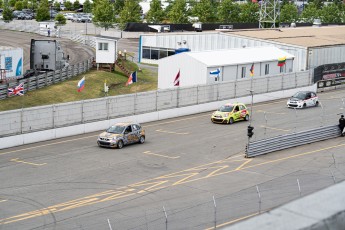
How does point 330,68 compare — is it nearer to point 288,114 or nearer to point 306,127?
point 288,114

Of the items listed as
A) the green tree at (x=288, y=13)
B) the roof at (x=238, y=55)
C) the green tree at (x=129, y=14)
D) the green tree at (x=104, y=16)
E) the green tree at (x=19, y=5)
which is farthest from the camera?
the green tree at (x=19, y=5)

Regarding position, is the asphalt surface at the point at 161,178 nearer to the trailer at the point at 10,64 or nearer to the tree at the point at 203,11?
the trailer at the point at 10,64

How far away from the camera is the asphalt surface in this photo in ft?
76.0

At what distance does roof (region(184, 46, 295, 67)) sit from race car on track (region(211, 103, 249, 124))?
10254 mm

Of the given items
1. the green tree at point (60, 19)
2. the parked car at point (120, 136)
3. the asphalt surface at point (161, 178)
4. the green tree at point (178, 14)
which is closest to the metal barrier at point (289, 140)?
the asphalt surface at point (161, 178)

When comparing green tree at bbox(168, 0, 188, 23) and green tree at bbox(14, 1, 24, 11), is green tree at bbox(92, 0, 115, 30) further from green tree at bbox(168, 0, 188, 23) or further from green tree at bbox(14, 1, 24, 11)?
green tree at bbox(14, 1, 24, 11)

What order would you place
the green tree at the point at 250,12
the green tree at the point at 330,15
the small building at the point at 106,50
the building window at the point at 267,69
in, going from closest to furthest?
the building window at the point at 267,69, the small building at the point at 106,50, the green tree at the point at 250,12, the green tree at the point at 330,15

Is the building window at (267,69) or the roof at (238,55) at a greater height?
the roof at (238,55)

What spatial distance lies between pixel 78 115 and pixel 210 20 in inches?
3838

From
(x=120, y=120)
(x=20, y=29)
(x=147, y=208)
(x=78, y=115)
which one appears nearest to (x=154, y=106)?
(x=120, y=120)

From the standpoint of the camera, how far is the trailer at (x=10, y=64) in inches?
2275

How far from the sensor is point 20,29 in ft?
369

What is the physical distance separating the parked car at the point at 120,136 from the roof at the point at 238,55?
19.7 m

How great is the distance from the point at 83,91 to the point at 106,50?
10886 millimetres
